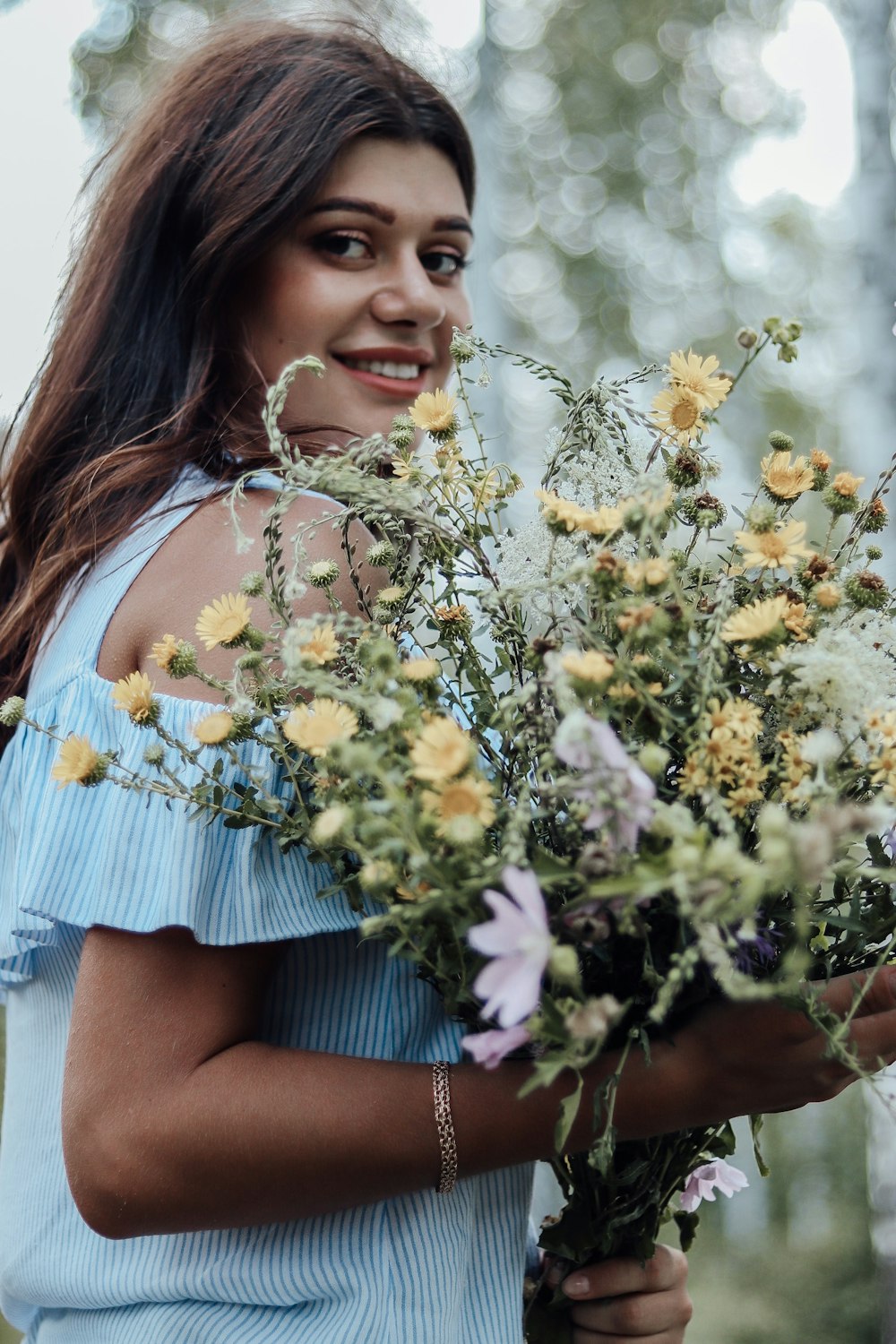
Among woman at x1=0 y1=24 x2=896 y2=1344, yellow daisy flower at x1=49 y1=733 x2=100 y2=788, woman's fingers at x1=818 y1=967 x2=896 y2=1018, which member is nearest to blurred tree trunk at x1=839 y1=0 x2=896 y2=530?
woman at x1=0 y1=24 x2=896 y2=1344

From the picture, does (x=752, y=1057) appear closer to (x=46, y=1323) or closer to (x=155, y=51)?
(x=46, y=1323)

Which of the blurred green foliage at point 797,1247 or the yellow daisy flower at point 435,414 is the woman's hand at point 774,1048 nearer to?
the yellow daisy flower at point 435,414

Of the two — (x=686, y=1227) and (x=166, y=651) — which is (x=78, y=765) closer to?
(x=166, y=651)

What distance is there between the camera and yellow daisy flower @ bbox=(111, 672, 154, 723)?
86cm

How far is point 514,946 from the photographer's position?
60 centimetres

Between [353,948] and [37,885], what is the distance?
0.92 ft

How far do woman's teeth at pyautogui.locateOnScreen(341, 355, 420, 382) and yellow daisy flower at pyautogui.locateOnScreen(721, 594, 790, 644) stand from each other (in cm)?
84

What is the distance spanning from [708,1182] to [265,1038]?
20.0 inches

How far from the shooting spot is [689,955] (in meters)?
0.61

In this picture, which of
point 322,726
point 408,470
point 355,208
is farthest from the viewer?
point 355,208

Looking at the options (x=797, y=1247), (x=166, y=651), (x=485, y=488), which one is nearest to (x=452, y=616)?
(x=485, y=488)

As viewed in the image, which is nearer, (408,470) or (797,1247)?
(408,470)

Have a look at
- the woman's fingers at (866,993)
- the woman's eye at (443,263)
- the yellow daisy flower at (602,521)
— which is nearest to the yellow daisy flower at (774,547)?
the yellow daisy flower at (602,521)

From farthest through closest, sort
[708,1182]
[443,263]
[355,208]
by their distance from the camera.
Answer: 1. [443,263]
2. [355,208]
3. [708,1182]
